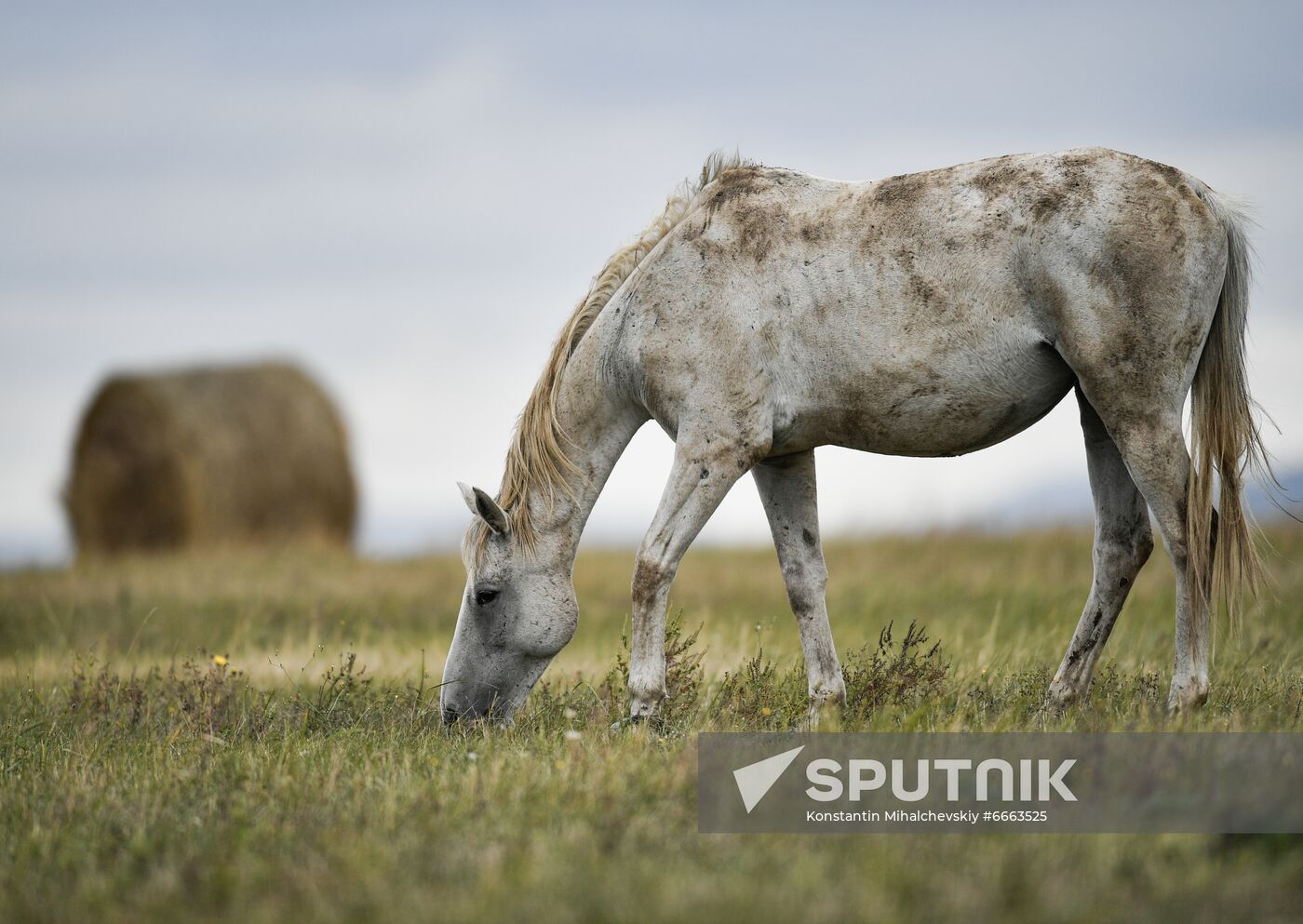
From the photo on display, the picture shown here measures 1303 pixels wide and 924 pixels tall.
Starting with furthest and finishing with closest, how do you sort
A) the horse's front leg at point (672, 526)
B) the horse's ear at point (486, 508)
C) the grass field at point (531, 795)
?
the horse's ear at point (486, 508) → the horse's front leg at point (672, 526) → the grass field at point (531, 795)

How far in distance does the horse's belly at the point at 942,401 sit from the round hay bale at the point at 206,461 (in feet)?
38.3

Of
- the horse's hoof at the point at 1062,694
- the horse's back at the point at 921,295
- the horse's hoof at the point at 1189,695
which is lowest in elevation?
the horse's hoof at the point at 1062,694

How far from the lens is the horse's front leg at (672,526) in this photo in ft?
15.7

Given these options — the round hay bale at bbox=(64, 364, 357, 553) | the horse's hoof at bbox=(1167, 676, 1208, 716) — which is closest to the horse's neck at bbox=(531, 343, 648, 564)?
the horse's hoof at bbox=(1167, 676, 1208, 716)

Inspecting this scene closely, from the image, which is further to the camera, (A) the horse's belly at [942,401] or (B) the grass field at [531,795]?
(A) the horse's belly at [942,401]

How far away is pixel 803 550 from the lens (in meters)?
5.36

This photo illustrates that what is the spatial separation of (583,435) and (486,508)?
1.84 ft

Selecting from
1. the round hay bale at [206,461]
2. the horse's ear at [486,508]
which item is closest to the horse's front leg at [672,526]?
the horse's ear at [486,508]

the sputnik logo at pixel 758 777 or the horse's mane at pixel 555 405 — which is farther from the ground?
the horse's mane at pixel 555 405

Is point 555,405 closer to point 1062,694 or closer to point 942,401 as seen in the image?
point 942,401

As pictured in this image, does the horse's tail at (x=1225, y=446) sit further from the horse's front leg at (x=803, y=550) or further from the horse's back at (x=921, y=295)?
the horse's front leg at (x=803, y=550)

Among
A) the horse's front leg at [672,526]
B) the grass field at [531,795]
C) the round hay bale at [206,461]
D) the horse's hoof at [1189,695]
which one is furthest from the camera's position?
the round hay bale at [206,461]

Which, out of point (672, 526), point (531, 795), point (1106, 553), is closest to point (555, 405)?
point (672, 526)

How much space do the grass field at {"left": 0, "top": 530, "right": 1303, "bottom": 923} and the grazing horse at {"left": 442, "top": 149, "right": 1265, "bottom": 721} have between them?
46cm
